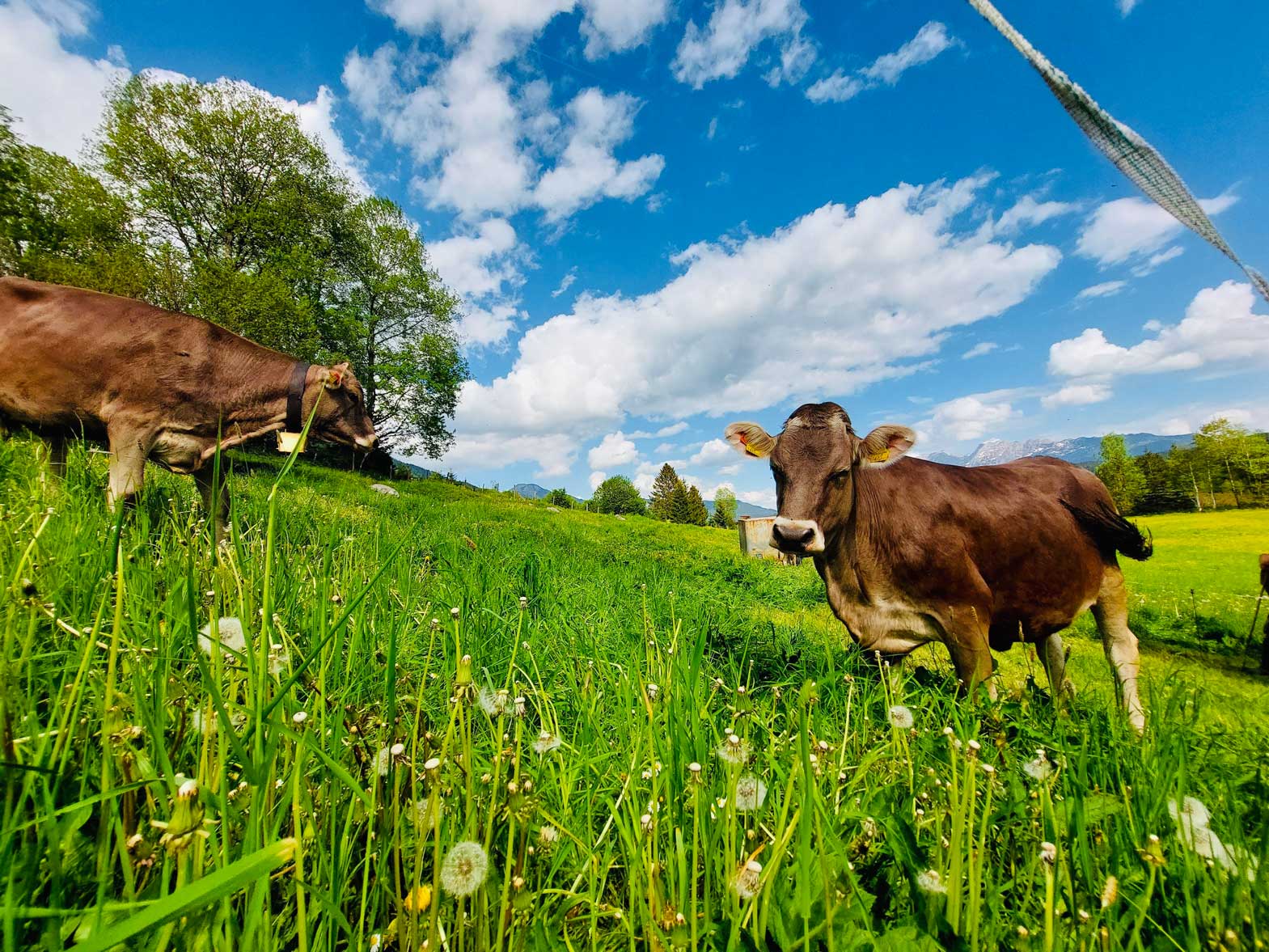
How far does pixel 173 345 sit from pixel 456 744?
5905mm

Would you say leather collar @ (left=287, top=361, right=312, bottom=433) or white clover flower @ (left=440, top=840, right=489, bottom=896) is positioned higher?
leather collar @ (left=287, top=361, right=312, bottom=433)

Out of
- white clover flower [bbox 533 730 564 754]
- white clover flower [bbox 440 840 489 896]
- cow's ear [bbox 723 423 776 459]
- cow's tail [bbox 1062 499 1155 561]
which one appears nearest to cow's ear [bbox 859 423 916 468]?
cow's ear [bbox 723 423 776 459]

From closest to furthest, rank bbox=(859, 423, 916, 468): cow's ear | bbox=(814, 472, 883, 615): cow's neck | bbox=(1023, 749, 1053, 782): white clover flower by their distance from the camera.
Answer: bbox=(1023, 749, 1053, 782): white clover flower → bbox=(814, 472, 883, 615): cow's neck → bbox=(859, 423, 916, 468): cow's ear

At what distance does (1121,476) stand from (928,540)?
104m

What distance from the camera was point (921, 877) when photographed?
1.13 metres

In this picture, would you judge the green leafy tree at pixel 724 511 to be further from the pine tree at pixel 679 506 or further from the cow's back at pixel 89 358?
the cow's back at pixel 89 358

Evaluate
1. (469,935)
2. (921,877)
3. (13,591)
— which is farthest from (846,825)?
(13,591)

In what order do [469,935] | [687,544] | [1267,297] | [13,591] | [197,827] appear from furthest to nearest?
[687,544]
[1267,297]
[13,591]
[469,935]
[197,827]

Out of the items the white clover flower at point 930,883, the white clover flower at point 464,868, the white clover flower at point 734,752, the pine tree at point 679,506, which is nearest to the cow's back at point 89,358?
the white clover flower at point 464,868

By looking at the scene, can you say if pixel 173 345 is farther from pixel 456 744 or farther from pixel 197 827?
pixel 197 827

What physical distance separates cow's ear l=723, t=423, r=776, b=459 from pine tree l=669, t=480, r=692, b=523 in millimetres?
97396

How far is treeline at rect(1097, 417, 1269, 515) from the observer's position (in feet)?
225

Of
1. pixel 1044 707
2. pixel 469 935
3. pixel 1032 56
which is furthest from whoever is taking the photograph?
pixel 1044 707

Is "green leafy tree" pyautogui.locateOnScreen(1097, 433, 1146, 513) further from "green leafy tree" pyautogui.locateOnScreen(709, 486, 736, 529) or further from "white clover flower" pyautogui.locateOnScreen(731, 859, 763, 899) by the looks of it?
"white clover flower" pyautogui.locateOnScreen(731, 859, 763, 899)
